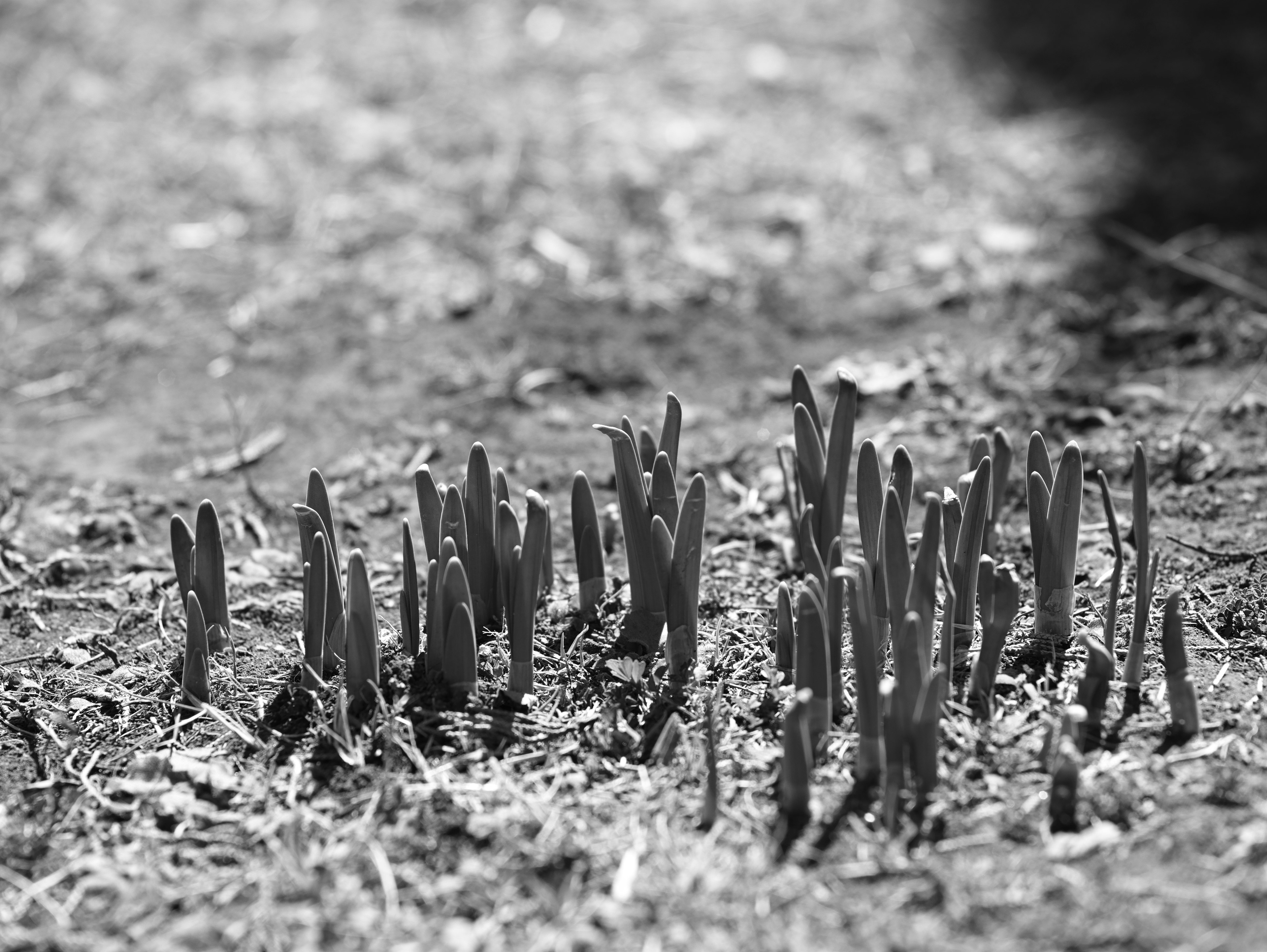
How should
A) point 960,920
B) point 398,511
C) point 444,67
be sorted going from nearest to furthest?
point 960,920
point 398,511
point 444,67

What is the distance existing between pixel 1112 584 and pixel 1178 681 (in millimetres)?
241

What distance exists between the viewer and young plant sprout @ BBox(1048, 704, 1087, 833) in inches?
85.0

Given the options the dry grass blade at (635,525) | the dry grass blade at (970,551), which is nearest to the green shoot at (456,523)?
the dry grass blade at (635,525)

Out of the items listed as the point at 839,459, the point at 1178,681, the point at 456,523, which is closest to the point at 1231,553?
the point at 1178,681

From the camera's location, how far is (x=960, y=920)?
199cm

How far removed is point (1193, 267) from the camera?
4.28 metres

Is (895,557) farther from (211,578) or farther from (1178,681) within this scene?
(211,578)

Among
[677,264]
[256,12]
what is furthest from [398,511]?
[256,12]

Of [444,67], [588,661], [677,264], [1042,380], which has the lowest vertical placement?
[588,661]

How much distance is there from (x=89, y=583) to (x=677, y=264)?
8.63 ft

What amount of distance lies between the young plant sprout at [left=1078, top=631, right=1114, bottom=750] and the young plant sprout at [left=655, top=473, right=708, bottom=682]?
2.63 ft

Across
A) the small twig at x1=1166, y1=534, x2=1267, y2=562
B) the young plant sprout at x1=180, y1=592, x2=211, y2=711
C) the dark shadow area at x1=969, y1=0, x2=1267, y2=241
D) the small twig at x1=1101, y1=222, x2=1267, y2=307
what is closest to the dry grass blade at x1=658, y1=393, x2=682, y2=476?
the young plant sprout at x1=180, y1=592, x2=211, y2=711

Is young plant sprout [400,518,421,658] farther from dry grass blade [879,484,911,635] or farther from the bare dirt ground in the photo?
dry grass blade [879,484,911,635]

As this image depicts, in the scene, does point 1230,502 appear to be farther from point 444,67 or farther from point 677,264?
point 444,67
